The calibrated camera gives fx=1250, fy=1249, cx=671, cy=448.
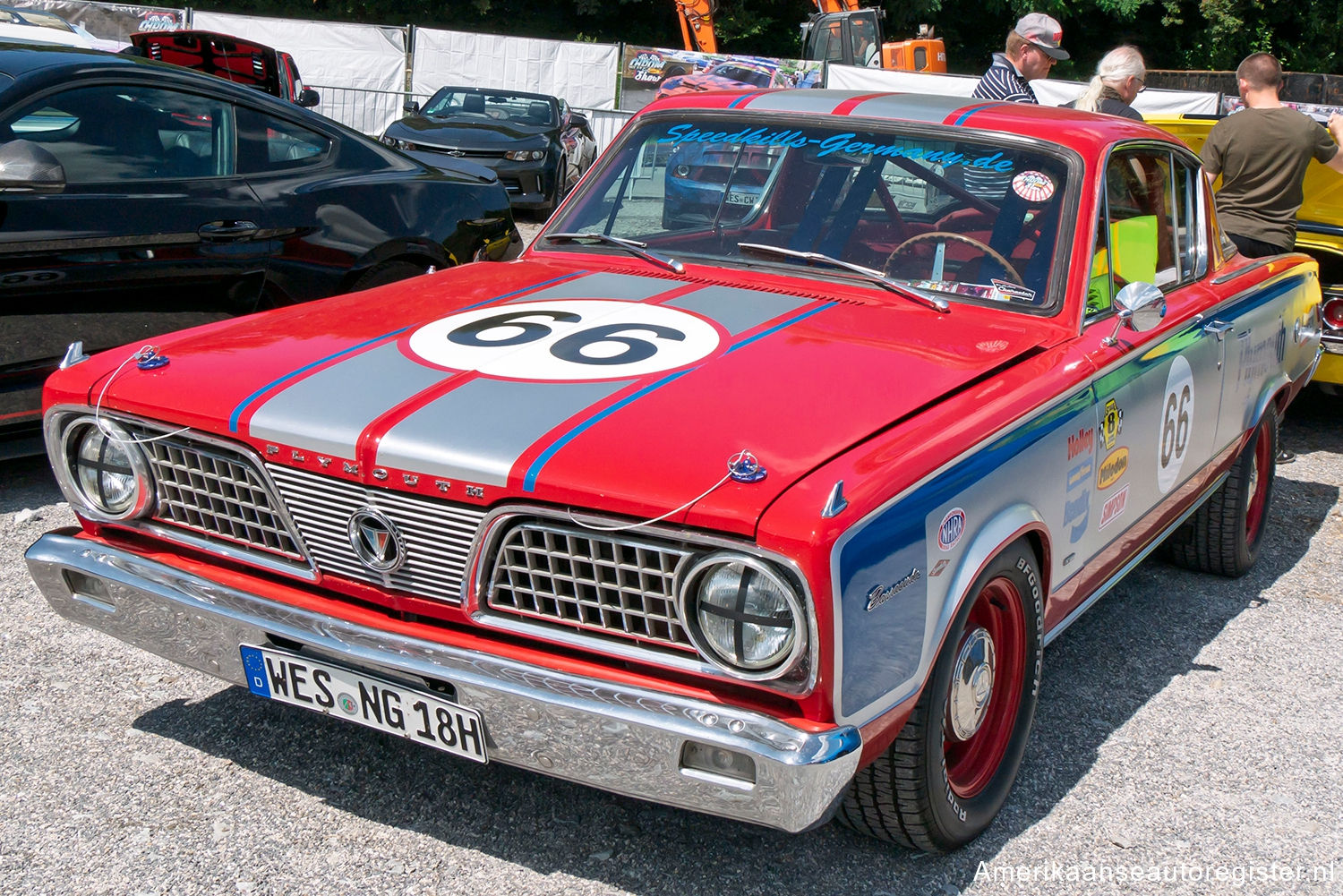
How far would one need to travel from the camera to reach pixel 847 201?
141 inches

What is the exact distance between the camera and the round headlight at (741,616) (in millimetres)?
2195

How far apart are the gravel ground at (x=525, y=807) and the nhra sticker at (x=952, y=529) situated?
0.83 metres

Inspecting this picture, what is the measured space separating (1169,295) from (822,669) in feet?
7.53

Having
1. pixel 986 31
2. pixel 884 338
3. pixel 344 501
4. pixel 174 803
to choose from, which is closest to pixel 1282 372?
pixel 884 338

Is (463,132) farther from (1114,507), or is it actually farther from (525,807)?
(525,807)

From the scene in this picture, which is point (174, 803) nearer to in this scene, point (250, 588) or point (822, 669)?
point (250, 588)

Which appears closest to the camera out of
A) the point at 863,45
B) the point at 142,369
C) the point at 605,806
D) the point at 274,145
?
the point at 142,369

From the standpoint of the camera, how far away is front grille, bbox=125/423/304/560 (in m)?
2.70

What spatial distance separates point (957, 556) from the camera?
251cm

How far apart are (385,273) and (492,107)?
385 inches

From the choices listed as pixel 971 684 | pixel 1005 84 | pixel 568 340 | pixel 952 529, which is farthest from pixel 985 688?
pixel 1005 84

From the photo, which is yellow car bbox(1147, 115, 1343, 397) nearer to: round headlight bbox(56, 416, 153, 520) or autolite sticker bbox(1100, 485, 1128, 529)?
autolite sticker bbox(1100, 485, 1128, 529)

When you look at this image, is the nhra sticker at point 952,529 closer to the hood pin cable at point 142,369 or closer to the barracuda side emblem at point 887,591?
the barracuda side emblem at point 887,591

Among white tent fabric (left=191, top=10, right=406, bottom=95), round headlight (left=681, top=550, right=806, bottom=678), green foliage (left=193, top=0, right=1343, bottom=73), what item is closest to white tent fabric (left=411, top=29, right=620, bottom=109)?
white tent fabric (left=191, top=10, right=406, bottom=95)
